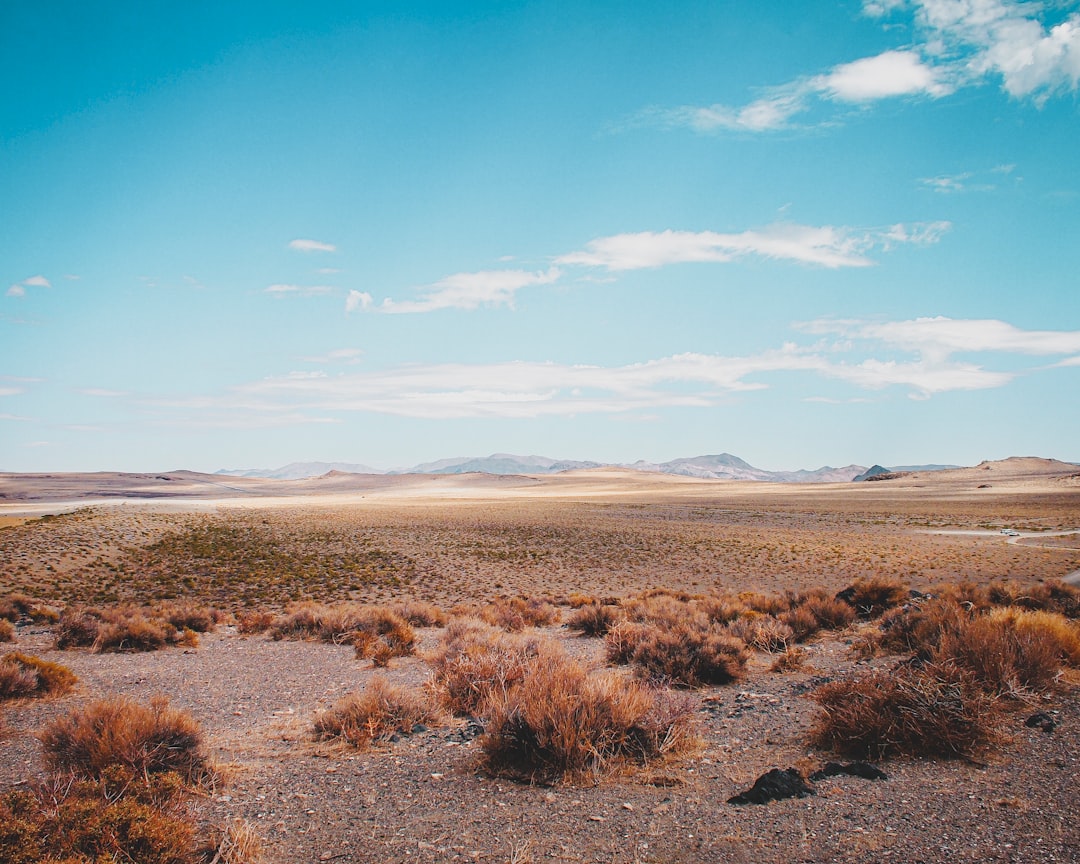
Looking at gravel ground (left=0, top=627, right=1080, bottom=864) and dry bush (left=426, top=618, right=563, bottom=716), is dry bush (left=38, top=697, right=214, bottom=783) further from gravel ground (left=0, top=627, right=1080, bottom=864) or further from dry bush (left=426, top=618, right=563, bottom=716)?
dry bush (left=426, top=618, right=563, bottom=716)

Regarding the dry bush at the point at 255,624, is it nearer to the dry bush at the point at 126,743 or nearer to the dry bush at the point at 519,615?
the dry bush at the point at 519,615

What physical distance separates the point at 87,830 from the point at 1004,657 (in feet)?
28.5

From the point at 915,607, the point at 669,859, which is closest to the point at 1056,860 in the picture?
the point at 669,859

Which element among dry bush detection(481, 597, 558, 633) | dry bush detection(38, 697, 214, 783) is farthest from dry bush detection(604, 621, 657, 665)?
dry bush detection(38, 697, 214, 783)

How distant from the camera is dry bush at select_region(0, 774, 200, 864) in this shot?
395 cm

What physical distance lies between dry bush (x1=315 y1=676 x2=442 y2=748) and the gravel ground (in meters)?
0.23

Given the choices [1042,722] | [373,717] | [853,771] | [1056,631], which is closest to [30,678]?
[373,717]

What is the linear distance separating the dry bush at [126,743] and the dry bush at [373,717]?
149 cm

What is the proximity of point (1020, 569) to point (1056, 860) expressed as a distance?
86.6 feet

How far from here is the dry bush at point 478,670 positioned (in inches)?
321

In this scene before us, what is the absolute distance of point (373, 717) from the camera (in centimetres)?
721

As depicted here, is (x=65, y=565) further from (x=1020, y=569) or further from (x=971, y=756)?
(x=1020, y=569)

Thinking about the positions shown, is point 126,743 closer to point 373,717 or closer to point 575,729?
point 373,717

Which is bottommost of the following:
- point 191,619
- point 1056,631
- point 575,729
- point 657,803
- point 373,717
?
point 191,619
